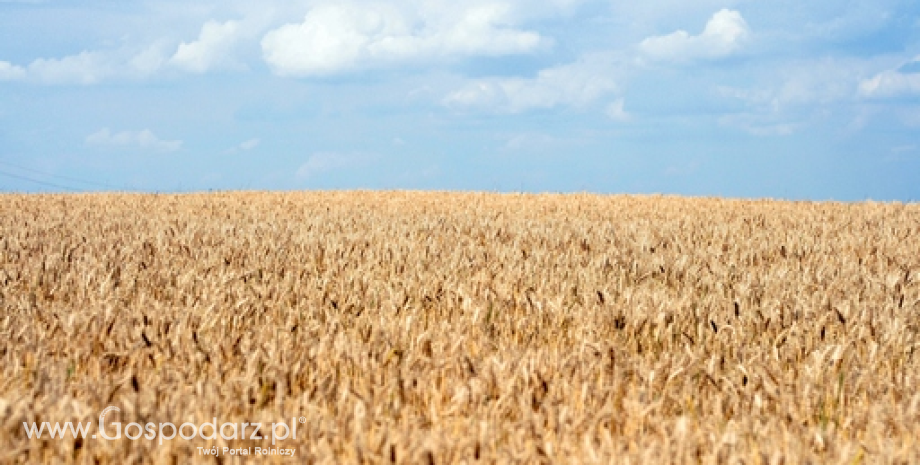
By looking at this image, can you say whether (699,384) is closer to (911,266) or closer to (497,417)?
(497,417)

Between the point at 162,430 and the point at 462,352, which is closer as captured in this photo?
the point at 162,430

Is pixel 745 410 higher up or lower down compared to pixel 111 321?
lower down

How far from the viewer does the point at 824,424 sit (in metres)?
2.88

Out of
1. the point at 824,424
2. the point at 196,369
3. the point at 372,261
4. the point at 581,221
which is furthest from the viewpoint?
the point at 581,221

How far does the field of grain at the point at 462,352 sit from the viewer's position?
2.39 metres

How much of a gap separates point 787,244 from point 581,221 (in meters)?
3.71

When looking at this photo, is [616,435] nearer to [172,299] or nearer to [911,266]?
[172,299]

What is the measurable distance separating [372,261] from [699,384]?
141 inches

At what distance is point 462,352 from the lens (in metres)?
3.42

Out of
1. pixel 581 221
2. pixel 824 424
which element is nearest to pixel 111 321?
pixel 824 424

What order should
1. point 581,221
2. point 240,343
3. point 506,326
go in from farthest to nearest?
point 581,221, point 506,326, point 240,343

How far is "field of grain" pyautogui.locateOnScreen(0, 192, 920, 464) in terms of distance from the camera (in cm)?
239

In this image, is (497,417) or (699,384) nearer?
(497,417)

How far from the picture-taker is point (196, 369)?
3.24 meters
